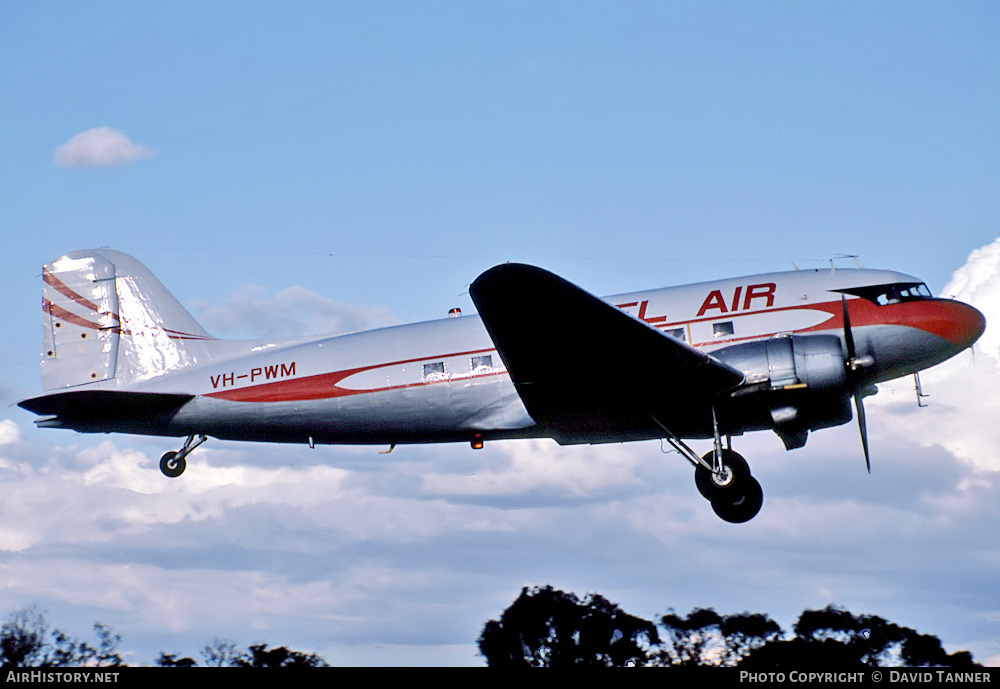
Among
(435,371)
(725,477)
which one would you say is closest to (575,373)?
(435,371)

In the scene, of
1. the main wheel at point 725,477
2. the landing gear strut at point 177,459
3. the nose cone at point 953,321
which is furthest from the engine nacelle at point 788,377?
the landing gear strut at point 177,459

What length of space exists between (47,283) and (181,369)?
9.44 feet

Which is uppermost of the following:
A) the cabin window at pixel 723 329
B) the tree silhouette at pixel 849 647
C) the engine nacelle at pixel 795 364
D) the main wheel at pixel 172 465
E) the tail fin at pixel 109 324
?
the tail fin at pixel 109 324

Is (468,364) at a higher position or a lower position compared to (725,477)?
higher

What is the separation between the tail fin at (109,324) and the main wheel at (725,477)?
325 inches

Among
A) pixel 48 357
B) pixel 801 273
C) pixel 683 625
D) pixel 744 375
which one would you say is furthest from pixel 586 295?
pixel 48 357

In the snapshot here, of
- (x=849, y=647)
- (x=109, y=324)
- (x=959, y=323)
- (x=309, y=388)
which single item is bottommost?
(x=849, y=647)

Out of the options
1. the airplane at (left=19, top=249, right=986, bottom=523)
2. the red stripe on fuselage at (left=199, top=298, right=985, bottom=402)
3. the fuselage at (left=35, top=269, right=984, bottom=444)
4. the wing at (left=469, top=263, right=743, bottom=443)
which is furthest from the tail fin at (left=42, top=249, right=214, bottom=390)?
the wing at (left=469, top=263, right=743, bottom=443)

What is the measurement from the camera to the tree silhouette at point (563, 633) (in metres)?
14.4

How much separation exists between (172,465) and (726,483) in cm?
827

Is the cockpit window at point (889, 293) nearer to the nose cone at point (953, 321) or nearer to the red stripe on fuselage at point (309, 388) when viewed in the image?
the nose cone at point (953, 321)

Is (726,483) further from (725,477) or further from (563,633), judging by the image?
(563,633)

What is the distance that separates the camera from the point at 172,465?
1614 centimetres

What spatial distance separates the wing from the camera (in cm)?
1320
